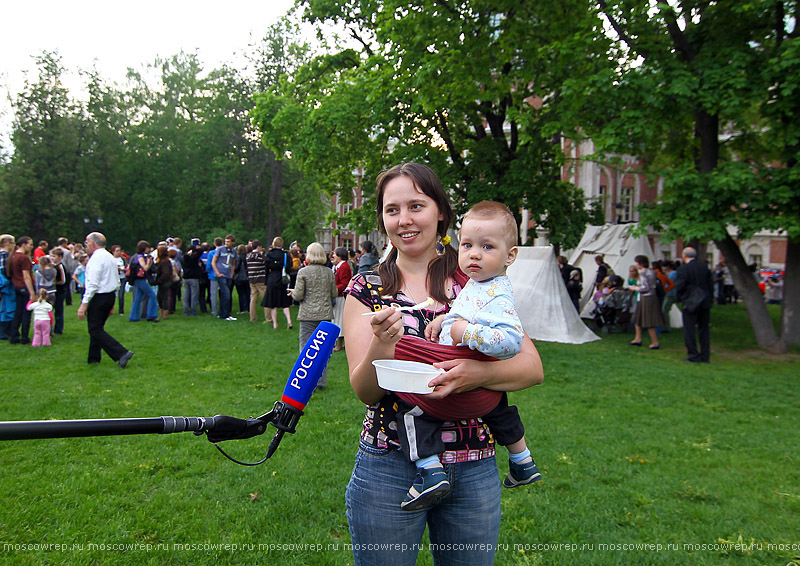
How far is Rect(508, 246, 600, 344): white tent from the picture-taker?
15.3 metres

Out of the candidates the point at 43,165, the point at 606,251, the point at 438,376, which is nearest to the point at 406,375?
the point at 438,376

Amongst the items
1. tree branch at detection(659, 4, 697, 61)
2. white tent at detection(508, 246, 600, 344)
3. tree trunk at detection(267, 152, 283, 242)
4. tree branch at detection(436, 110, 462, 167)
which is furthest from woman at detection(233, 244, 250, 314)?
tree trunk at detection(267, 152, 283, 242)

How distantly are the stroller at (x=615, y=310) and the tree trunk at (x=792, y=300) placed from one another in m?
3.98

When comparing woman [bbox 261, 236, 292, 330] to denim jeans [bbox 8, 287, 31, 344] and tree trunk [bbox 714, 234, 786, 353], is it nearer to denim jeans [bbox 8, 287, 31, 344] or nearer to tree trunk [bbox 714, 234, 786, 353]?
denim jeans [bbox 8, 287, 31, 344]

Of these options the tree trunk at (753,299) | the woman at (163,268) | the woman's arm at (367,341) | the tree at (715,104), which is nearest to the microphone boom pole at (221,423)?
the woman's arm at (367,341)

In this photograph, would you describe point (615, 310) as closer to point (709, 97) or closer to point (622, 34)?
point (709, 97)

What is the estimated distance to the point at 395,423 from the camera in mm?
1955

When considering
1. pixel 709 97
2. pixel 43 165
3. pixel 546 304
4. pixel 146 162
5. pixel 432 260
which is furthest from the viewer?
pixel 146 162

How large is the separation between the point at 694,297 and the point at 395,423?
1166cm

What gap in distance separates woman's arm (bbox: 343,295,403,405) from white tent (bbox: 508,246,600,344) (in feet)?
44.5

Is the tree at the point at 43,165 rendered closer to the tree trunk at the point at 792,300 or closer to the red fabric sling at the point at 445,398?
the tree trunk at the point at 792,300

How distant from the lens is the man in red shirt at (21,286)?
1148cm

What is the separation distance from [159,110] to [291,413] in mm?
54060

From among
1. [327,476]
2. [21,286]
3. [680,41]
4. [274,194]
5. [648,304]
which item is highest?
[680,41]
